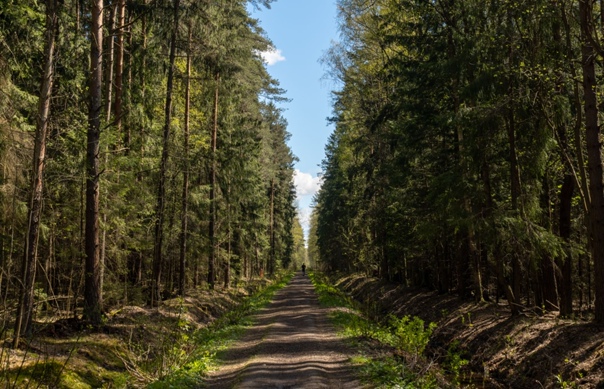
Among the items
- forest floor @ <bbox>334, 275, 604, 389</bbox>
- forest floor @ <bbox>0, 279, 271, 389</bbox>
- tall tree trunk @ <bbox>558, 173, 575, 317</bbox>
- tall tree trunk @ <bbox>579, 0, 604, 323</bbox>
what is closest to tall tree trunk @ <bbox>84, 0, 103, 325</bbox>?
forest floor @ <bbox>0, 279, 271, 389</bbox>

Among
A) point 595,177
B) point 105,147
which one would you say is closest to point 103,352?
point 105,147

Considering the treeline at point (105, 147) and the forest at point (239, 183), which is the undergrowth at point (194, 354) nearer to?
the forest at point (239, 183)

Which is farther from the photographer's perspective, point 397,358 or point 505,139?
point 505,139

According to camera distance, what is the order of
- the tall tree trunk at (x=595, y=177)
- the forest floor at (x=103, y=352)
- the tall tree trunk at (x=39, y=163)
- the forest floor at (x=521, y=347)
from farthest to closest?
the tall tree trunk at (x=595, y=177), the forest floor at (x=521, y=347), the tall tree trunk at (x=39, y=163), the forest floor at (x=103, y=352)

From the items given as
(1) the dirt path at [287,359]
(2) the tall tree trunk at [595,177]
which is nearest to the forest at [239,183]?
(2) the tall tree trunk at [595,177]

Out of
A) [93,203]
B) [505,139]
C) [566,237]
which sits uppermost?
[505,139]

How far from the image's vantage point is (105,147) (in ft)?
38.7

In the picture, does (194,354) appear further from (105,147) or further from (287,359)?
A: (105,147)

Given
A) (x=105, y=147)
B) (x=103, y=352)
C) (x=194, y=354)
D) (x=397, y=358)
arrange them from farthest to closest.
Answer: (x=105, y=147) < (x=194, y=354) < (x=397, y=358) < (x=103, y=352)

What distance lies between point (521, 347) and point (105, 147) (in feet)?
37.0

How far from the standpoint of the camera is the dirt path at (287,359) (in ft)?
26.8

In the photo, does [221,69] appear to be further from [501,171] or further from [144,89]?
[501,171]

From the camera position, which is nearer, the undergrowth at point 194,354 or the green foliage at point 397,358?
the green foliage at point 397,358

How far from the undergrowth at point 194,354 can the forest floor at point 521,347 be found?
16.1ft
